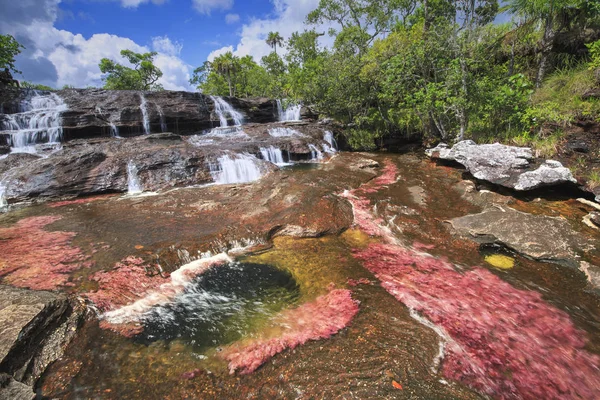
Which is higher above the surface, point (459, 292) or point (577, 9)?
point (577, 9)

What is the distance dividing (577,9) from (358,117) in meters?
10.2

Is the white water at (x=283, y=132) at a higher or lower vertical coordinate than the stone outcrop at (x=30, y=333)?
higher

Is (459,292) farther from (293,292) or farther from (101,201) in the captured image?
(101,201)

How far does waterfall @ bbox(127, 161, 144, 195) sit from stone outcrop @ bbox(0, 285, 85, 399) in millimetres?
6942

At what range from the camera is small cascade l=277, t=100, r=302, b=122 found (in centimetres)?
2494

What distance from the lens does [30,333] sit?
3.05 meters

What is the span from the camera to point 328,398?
2701mm

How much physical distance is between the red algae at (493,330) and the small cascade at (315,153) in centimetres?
1090

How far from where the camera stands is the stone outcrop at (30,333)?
106 inches

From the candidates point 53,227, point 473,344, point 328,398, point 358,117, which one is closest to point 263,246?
point 328,398

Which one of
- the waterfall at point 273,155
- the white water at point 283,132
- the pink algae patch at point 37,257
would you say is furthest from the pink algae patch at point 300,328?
the white water at point 283,132

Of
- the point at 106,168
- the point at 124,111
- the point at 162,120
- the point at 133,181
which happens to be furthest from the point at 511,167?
the point at 124,111

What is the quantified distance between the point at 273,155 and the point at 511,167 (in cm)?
1032

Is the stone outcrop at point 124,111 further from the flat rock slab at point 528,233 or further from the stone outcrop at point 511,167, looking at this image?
the flat rock slab at point 528,233
